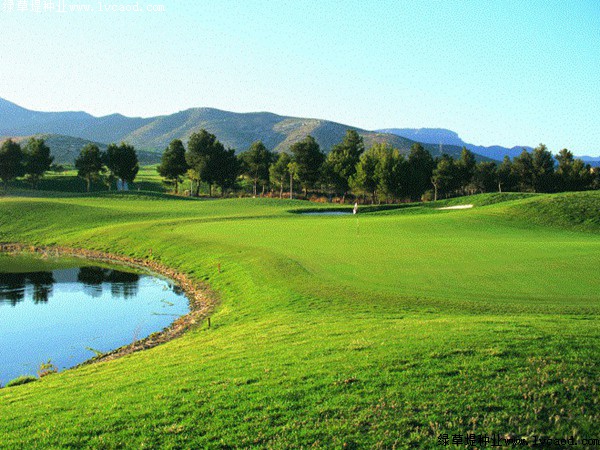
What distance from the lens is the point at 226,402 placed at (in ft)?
31.4

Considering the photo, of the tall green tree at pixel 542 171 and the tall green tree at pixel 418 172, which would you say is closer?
the tall green tree at pixel 418 172

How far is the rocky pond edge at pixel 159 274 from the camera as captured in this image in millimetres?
18172

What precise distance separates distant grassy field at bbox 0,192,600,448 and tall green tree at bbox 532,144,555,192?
78845mm

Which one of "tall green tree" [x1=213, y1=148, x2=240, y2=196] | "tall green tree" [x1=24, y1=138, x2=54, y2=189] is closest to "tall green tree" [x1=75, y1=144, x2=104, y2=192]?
"tall green tree" [x1=24, y1=138, x2=54, y2=189]

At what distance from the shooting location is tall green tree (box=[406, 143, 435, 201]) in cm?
8878

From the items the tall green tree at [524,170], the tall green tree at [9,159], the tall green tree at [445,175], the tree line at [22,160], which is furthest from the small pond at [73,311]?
the tall green tree at [524,170]

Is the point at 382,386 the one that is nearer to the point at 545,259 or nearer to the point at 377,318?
the point at 377,318

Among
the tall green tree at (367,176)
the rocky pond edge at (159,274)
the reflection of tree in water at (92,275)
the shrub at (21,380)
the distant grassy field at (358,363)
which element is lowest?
the reflection of tree in water at (92,275)

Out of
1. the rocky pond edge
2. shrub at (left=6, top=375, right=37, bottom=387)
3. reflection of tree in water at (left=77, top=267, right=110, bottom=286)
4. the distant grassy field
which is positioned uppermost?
the distant grassy field

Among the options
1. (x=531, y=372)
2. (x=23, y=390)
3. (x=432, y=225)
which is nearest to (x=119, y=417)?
(x=23, y=390)

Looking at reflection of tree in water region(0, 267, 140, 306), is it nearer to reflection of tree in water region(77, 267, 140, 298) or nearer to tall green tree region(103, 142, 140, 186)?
reflection of tree in water region(77, 267, 140, 298)

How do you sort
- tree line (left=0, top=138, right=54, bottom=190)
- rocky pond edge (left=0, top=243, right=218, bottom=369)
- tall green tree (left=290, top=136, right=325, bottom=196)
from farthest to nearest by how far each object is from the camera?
1. tall green tree (left=290, top=136, right=325, bottom=196)
2. tree line (left=0, top=138, right=54, bottom=190)
3. rocky pond edge (left=0, top=243, right=218, bottom=369)

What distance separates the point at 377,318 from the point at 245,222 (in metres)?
35.6

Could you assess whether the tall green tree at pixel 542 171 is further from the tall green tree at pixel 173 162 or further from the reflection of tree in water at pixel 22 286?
the reflection of tree in water at pixel 22 286
